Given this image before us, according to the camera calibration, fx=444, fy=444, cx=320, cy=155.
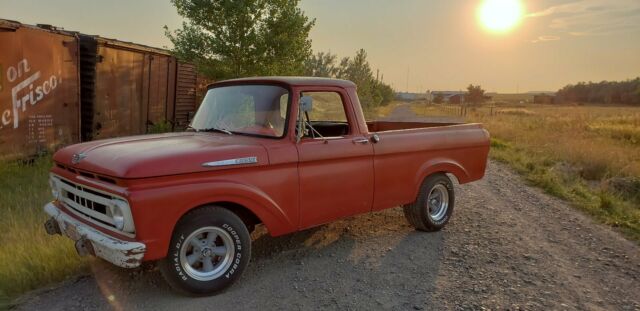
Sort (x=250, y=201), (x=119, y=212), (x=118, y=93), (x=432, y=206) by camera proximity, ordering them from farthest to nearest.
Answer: (x=118, y=93) < (x=432, y=206) < (x=250, y=201) < (x=119, y=212)

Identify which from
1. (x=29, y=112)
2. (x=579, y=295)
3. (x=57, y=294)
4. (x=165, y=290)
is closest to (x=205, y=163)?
(x=165, y=290)

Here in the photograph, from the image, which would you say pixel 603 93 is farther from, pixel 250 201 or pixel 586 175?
pixel 250 201

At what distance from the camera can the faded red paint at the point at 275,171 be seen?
325 centimetres

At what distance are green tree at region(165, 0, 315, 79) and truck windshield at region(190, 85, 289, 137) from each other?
897 cm

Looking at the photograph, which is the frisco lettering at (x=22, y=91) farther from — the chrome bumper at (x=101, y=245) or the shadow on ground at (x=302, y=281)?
the chrome bumper at (x=101, y=245)

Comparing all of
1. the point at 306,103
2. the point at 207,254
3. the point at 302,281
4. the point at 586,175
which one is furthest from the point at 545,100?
the point at 207,254

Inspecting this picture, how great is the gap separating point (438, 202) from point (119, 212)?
13.3 ft

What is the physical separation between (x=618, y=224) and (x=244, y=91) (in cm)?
585

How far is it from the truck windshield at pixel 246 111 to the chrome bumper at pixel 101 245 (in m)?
1.50

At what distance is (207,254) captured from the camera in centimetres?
368

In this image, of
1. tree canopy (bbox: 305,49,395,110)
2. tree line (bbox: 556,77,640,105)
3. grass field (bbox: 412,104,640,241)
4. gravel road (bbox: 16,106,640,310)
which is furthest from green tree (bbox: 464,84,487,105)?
gravel road (bbox: 16,106,640,310)

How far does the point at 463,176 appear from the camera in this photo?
19.4ft

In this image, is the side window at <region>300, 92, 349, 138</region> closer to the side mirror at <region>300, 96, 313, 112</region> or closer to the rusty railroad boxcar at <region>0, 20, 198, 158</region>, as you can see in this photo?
the side mirror at <region>300, 96, 313, 112</region>

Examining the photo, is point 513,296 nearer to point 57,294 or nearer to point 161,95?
point 57,294
